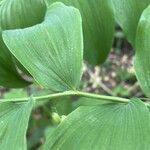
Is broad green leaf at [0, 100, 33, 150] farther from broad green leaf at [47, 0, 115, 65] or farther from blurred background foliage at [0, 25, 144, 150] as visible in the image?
blurred background foliage at [0, 25, 144, 150]

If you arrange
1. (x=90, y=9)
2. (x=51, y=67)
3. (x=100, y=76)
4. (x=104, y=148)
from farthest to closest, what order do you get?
1. (x=100, y=76)
2. (x=90, y=9)
3. (x=51, y=67)
4. (x=104, y=148)

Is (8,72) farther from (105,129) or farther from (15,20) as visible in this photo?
(105,129)

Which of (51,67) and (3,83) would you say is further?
(3,83)

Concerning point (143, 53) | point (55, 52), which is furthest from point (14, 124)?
point (143, 53)

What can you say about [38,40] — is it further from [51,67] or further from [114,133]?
[114,133]

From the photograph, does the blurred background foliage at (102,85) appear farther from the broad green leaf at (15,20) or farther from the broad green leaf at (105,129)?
the broad green leaf at (105,129)

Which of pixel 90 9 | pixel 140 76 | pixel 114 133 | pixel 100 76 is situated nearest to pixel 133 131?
pixel 114 133

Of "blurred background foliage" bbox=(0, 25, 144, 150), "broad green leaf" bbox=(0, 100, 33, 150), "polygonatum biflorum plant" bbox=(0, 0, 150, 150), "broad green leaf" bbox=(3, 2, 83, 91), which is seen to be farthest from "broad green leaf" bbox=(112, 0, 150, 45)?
"blurred background foliage" bbox=(0, 25, 144, 150)
